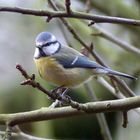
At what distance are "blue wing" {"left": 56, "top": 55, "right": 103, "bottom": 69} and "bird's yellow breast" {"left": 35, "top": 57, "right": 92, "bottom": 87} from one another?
0.6 inches

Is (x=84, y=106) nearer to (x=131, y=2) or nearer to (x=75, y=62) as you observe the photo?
(x=75, y=62)

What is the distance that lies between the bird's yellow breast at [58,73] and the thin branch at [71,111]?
0.17m

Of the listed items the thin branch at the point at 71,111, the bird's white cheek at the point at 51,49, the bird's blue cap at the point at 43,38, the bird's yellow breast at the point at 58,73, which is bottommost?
the thin branch at the point at 71,111

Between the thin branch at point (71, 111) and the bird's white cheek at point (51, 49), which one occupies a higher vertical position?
the bird's white cheek at point (51, 49)

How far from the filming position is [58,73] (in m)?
1.45

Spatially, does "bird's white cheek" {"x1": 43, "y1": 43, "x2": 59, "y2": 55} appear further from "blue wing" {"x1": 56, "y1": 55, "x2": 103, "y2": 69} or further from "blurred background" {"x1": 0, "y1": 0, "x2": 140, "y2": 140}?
"blurred background" {"x1": 0, "y1": 0, "x2": 140, "y2": 140}

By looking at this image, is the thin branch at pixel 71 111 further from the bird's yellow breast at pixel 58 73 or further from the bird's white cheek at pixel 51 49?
the bird's white cheek at pixel 51 49

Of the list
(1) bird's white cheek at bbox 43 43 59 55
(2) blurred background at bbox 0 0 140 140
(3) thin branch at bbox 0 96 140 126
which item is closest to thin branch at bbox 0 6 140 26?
(3) thin branch at bbox 0 96 140 126

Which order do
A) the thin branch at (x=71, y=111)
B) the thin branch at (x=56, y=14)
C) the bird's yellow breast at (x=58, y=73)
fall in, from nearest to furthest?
the thin branch at (x=56, y=14)
the thin branch at (x=71, y=111)
the bird's yellow breast at (x=58, y=73)

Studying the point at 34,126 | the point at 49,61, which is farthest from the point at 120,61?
the point at 49,61

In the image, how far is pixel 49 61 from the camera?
149cm

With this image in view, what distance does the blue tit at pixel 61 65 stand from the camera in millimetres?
1447

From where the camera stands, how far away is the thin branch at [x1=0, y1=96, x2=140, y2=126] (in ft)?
4.11

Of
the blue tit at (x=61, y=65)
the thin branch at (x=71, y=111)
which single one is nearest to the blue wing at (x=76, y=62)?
the blue tit at (x=61, y=65)
